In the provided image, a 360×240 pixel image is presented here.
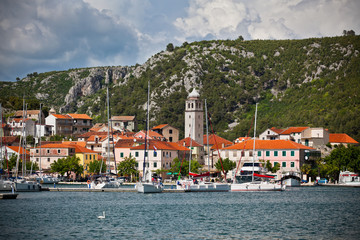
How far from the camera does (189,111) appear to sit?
152 m

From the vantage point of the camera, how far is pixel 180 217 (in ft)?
180

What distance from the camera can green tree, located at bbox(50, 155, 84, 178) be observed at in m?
123

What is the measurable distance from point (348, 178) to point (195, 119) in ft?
159

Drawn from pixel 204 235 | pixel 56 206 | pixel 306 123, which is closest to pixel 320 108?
pixel 306 123

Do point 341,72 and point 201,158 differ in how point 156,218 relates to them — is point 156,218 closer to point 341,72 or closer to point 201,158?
point 201,158

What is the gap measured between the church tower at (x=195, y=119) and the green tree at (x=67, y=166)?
33557mm

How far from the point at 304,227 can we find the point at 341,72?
499 feet

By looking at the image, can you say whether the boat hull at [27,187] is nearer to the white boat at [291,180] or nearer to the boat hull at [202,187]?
the boat hull at [202,187]

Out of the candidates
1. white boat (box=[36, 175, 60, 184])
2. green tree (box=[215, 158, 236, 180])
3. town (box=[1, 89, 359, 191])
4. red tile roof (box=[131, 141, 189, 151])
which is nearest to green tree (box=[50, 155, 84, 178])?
town (box=[1, 89, 359, 191])

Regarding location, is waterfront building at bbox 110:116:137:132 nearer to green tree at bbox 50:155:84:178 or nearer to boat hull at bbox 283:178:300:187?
green tree at bbox 50:155:84:178

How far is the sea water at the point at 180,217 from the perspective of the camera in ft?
145

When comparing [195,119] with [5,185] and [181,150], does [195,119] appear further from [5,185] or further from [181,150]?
[5,185]

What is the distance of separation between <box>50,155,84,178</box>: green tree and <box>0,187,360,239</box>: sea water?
44.6 m

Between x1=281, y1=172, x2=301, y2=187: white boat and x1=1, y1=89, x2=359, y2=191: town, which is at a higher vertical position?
x1=1, y1=89, x2=359, y2=191: town
